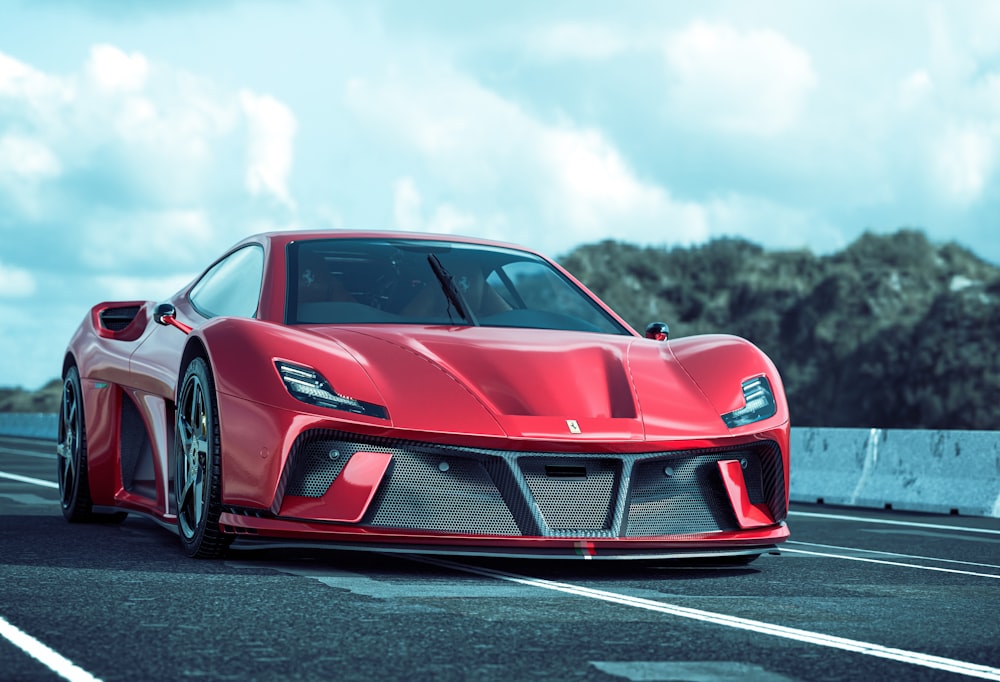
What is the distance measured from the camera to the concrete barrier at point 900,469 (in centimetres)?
1270

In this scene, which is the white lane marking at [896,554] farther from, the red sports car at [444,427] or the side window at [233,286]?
the side window at [233,286]

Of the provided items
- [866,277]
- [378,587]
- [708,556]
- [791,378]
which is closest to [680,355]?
[708,556]

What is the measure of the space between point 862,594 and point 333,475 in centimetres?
202

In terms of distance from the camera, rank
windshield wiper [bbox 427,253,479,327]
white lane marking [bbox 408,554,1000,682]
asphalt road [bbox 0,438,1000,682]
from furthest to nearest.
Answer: windshield wiper [bbox 427,253,479,327]
white lane marking [bbox 408,554,1000,682]
asphalt road [bbox 0,438,1000,682]

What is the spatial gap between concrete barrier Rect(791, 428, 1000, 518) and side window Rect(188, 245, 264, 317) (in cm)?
695

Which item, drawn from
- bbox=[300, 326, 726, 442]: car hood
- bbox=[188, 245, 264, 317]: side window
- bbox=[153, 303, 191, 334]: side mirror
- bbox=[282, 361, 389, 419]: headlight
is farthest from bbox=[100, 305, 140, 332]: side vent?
bbox=[282, 361, 389, 419]: headlight

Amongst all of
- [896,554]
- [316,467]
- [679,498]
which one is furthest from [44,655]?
[896,554]

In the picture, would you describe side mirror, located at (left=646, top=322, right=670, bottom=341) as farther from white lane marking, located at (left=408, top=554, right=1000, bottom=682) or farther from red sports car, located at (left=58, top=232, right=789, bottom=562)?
white lane marking, located at (left=408, top=554, right=1000, bottom=682)

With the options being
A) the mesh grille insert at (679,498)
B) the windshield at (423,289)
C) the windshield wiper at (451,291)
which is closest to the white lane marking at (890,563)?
the mesh grille insert at (679,498)

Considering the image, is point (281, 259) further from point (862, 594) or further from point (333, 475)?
point (862, 594)

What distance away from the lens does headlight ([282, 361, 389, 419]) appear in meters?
6.09

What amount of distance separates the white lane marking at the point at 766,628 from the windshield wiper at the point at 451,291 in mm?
1286

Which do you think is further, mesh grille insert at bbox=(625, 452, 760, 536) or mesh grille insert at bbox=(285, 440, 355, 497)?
mesh grille insert at bbox=(625, 452, 760, 536)

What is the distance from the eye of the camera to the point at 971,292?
218 feet
